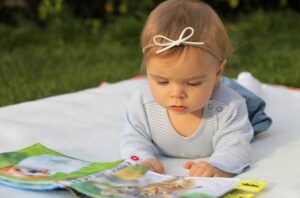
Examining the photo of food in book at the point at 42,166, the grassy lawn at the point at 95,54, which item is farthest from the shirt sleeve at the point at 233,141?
the grassy lawn at the point at 95,54

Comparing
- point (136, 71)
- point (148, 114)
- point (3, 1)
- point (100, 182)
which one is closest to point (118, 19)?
point (3, 1)

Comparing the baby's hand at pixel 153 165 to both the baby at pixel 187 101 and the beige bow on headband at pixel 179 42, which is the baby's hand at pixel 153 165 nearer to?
the baby at pixel 187 101

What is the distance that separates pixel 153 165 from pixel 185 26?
1.42 ft

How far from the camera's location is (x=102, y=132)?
2502 millimetres

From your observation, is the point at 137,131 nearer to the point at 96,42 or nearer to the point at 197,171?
the point at 197,171

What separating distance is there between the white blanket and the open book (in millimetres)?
39

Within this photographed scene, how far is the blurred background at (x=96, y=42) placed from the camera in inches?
159

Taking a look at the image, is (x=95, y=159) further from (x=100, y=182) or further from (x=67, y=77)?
(x=67, y=77)

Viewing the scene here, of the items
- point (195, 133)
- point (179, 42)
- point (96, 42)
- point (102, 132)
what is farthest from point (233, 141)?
point (96, 42)

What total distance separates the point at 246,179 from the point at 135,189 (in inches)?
14.2

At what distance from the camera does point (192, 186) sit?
6.07ft

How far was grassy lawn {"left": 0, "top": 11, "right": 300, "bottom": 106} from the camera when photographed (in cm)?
393

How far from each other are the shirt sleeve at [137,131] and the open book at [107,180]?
0.60 feet

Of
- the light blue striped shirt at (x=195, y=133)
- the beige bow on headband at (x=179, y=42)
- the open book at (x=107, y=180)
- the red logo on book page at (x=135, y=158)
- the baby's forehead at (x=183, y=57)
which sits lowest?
the open book at (x=107, y=180)
